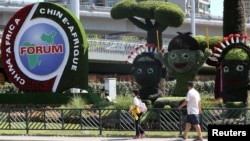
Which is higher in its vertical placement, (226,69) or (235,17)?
(235,17)

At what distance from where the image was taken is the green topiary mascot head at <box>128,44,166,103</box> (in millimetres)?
24391

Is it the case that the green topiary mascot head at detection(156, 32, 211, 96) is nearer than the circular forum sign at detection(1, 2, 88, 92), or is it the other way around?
the green topiary mascot head at detection(156, 32, 211, 96)

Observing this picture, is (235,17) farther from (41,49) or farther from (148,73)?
(41,49)

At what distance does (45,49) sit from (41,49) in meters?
0.23

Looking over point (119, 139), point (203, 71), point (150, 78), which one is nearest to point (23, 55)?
point (150, 78)

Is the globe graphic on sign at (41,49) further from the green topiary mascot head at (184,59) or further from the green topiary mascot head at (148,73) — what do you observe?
the green topiary mascot head at (184,59)

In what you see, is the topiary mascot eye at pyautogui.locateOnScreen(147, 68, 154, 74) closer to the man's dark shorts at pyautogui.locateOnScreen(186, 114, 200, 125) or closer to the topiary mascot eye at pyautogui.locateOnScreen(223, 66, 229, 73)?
the topiary mascot eye at pyautogui.locateOnScreen(223, 66, 229, 73)

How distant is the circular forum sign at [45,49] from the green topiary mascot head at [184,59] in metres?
4.81

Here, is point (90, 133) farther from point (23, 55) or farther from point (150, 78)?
point (23, 55)

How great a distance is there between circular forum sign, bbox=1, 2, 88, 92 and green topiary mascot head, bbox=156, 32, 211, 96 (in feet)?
15.8

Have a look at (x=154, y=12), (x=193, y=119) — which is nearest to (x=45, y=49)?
(x=154, y=12)

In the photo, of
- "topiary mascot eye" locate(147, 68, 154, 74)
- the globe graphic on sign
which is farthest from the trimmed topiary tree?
"topiary mascot eye" locate(147, 68, 154, 74)

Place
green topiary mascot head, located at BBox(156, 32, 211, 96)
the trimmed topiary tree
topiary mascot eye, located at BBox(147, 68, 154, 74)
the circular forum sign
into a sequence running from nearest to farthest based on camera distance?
green topiary mascot head, located at BBox(156, 32, 211, 96), topiary mascot eye, located at BBox(147, 68, 154, 74), the circular forum sign, the trimmed topiary tree

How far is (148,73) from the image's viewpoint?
2433 centimetres
